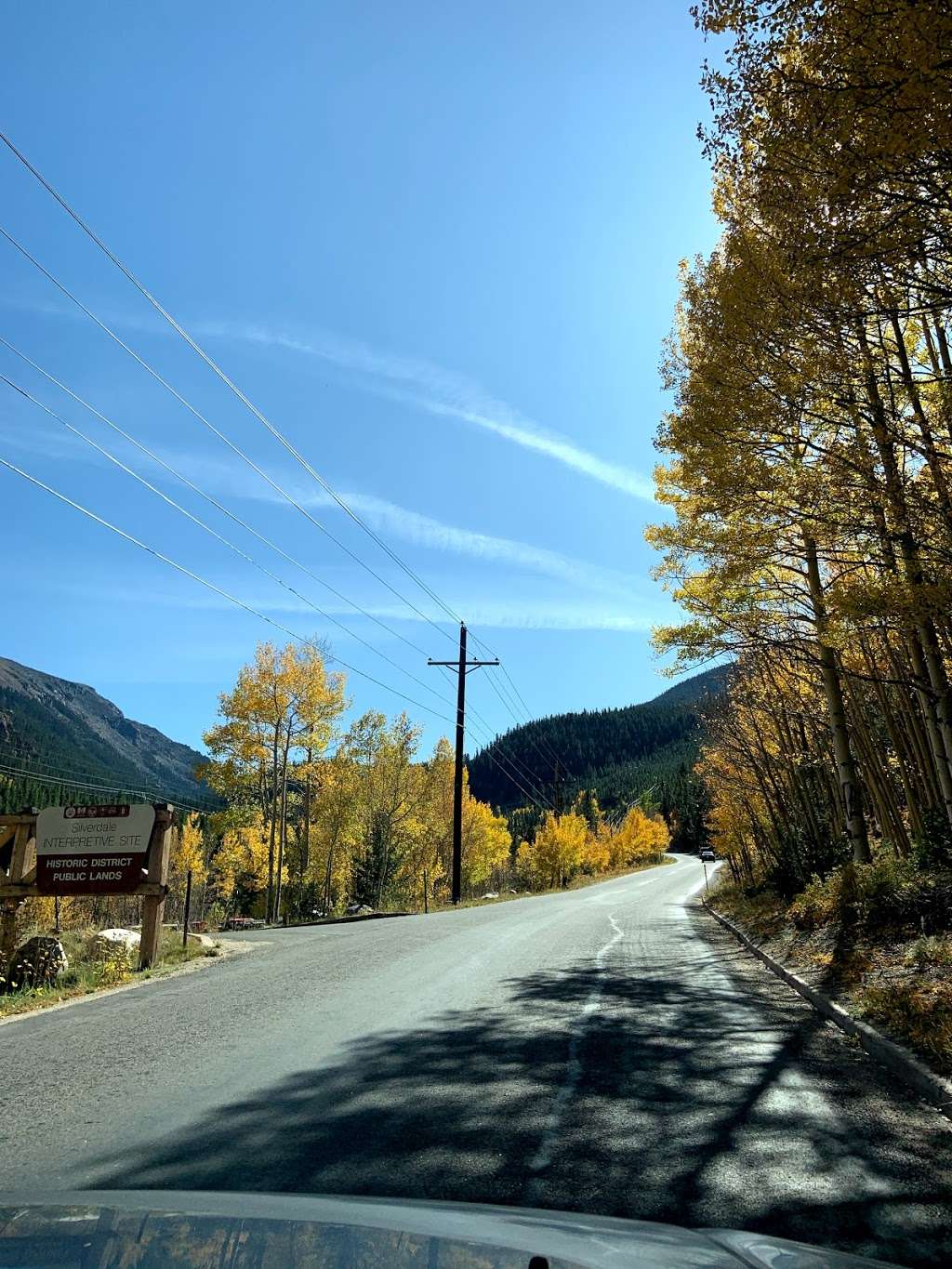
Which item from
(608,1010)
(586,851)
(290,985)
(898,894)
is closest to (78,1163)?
(608,1010)

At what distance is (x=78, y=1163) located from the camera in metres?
4.06

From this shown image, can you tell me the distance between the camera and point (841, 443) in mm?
9055

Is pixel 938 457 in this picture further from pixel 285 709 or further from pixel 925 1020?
pixel 285 709

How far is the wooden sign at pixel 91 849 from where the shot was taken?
11.6m

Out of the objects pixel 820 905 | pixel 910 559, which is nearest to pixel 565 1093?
pixel 910 559

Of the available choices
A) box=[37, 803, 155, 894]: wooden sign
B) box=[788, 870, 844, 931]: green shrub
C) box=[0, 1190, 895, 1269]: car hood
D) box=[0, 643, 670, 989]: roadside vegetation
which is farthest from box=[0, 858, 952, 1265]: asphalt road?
box=[0, 643, 670, 989]: roadside vegetation

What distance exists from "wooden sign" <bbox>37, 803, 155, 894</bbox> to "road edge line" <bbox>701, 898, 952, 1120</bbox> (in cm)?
931

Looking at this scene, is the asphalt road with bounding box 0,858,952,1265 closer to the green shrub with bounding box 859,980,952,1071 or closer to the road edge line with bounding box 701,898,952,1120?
the road edge line with bounding box 701,898,952,1120

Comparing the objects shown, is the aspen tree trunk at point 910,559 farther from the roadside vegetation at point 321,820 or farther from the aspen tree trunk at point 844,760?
the roadside vegetation at point 321,820

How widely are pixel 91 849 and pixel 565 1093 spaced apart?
9.28 m

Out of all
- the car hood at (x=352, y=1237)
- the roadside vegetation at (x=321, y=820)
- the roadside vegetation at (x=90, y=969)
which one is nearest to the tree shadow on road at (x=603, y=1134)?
the car hood at (x=352, y=1237)

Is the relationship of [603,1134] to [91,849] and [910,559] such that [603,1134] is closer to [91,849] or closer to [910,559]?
[910,559]

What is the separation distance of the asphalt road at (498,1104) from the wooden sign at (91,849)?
9.47 ft

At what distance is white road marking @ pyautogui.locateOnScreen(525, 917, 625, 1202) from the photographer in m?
3.91
